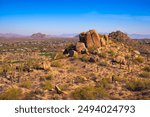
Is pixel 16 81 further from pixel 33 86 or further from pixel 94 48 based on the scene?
pixel 94 48

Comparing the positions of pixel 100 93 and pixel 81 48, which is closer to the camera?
pixel 100 93

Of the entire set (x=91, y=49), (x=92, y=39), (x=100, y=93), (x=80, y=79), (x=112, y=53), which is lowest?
(x=100, y=93)

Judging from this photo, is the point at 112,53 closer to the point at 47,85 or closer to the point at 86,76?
the point at 86,76

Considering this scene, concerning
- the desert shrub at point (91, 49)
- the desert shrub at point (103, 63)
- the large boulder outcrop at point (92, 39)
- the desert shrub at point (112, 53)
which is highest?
the large boulder outcrop at point (92, 39)

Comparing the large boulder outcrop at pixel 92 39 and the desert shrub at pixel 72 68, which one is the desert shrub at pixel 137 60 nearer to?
the large boulder outcrop at pixel 92 39

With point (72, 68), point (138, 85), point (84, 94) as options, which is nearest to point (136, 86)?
point (138, 85)

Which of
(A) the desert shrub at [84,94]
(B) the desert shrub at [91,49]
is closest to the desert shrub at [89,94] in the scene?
(A) the desert shrub at [84,94]

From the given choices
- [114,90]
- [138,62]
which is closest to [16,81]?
[114,90]

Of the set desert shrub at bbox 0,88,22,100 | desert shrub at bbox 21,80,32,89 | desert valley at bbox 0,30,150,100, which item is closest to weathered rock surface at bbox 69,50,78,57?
desert valley at bbox 0,30,150,100
